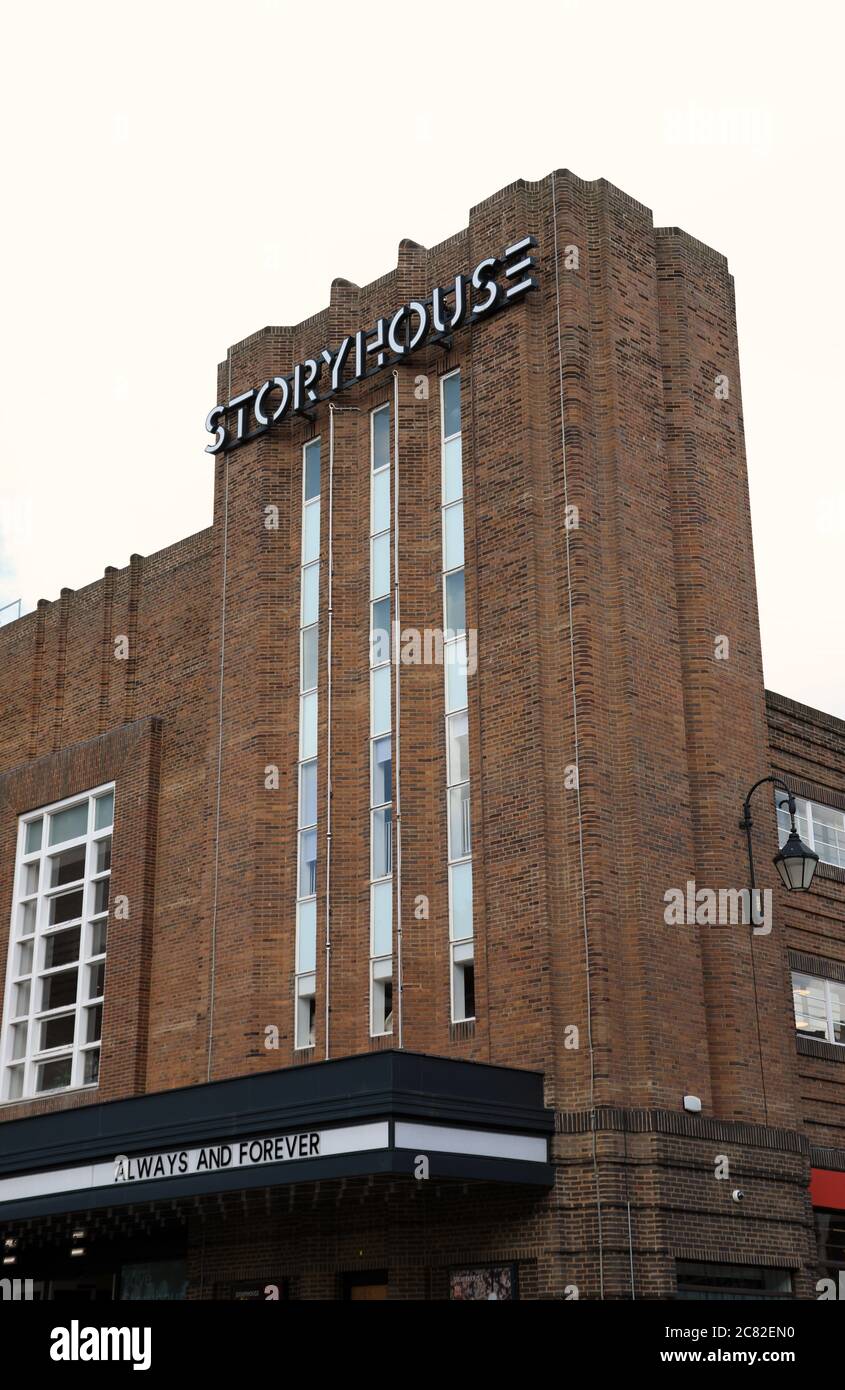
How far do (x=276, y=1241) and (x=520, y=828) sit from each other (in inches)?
291

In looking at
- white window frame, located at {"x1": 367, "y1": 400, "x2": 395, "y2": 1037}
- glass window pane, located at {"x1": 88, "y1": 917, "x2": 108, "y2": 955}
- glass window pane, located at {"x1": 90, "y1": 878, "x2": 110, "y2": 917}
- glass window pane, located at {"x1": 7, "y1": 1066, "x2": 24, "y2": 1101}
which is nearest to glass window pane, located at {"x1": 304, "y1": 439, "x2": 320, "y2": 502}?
white window frame, located at {"x1": 367, "y1": 400, "x2": 395, "y2": 1037}

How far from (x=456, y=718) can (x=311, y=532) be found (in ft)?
17.1

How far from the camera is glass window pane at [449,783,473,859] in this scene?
23938mm

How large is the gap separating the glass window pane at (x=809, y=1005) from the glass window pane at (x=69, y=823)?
44.7ft

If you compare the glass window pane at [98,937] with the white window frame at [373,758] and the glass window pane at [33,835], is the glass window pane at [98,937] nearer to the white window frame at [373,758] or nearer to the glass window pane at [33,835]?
the glass window pane at [33,835]

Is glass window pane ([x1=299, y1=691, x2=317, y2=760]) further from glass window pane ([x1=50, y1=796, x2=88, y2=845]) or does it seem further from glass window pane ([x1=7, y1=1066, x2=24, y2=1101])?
glass window pane ([x1=7, y1=1066, x2=24, y2=1101])

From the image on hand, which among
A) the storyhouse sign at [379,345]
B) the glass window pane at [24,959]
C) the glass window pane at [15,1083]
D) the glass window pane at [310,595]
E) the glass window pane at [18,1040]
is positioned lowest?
the glass window pane at [15,1083]

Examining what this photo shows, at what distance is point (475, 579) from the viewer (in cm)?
2488

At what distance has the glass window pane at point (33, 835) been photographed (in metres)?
32.2

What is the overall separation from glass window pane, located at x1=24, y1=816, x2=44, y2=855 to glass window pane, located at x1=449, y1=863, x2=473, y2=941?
457 inches

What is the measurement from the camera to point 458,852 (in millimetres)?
23969

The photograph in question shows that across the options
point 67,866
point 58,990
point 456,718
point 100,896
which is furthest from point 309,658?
point 58,990

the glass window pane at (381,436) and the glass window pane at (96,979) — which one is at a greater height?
the glass window pane at (381,436)

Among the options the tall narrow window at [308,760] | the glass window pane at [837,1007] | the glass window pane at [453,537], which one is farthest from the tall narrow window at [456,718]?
the glass window pane at [837,1007]
